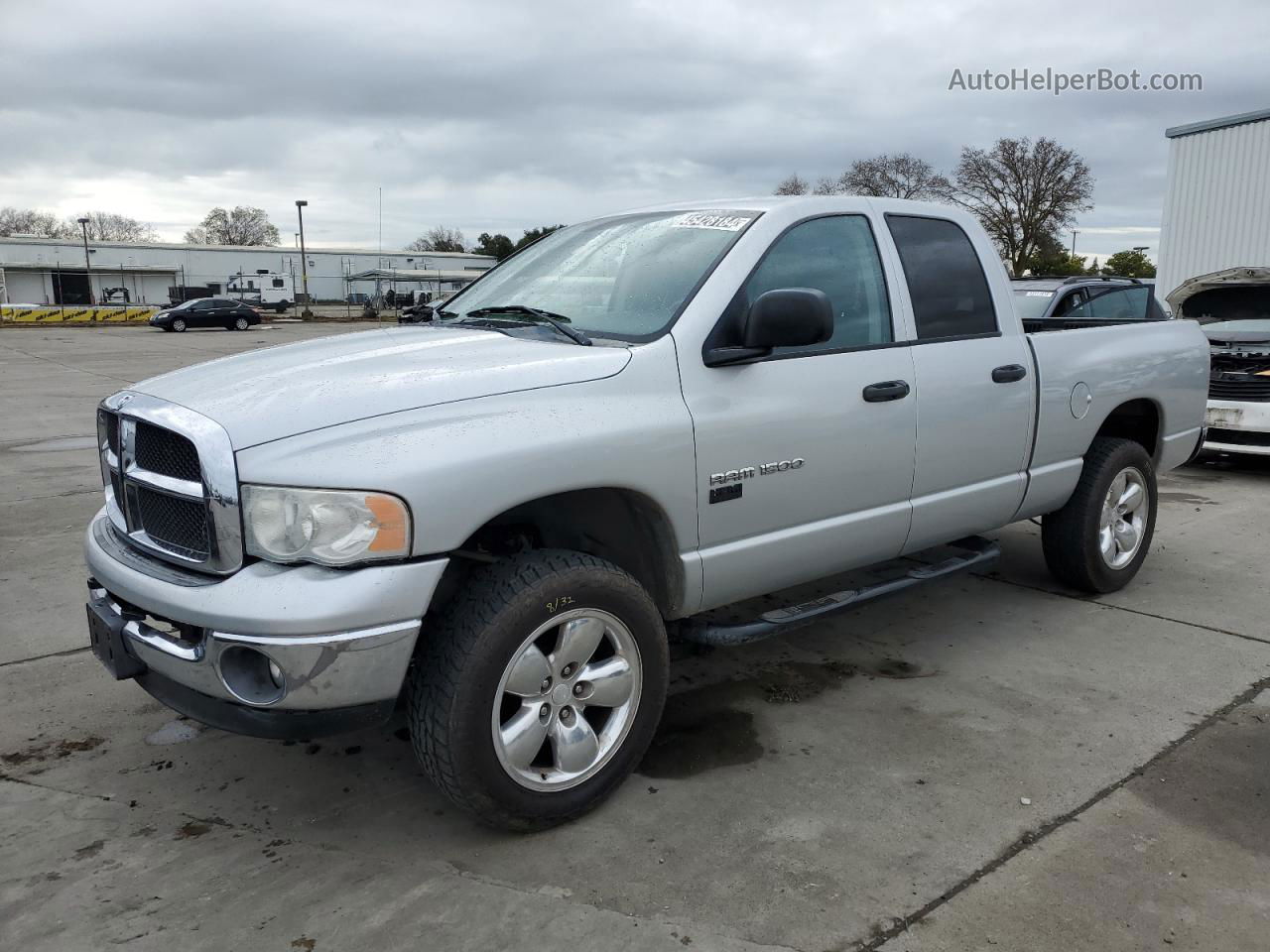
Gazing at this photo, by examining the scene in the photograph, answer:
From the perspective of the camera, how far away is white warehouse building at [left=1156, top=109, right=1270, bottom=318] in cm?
1962

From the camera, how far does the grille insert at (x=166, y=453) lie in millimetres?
2734

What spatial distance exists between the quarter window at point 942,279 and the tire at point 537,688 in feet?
6.03

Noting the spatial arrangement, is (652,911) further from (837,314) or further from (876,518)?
(837,314)

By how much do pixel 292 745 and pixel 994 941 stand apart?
239cm

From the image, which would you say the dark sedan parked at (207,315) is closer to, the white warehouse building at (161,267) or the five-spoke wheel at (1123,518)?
the white warehouse building at (161,267)

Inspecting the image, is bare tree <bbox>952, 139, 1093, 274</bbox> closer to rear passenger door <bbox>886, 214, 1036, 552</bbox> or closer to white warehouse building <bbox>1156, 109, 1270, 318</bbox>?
white warehouse building <bbox>1156, 109, 1270, 318</bbox>

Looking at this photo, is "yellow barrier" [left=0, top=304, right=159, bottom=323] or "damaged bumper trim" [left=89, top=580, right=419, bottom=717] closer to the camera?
"damaged bumper trim" [left=89, top=580, right=419, bottom=717]

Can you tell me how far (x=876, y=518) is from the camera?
382 cm

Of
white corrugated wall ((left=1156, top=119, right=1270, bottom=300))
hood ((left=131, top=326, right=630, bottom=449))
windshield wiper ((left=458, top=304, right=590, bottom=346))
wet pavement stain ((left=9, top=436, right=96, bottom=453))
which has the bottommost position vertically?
wet pavement stain ((left=9, top=436, right=96, bottom=453))

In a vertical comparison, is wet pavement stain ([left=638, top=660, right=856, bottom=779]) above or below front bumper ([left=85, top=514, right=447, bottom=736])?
below

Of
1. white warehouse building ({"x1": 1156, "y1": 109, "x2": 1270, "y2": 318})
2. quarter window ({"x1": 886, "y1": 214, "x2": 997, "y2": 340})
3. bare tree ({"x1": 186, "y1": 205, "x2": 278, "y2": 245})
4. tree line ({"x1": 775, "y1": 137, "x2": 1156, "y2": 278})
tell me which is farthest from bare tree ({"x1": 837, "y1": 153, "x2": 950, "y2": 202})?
bare tree ({"x1": 186, "y1": 205, "x2": 278, "y2": 245})

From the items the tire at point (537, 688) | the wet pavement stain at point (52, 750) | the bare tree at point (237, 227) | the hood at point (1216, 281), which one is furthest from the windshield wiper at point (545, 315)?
the bare tree at point (237, 227)

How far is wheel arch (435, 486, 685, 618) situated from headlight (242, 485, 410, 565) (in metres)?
0.54

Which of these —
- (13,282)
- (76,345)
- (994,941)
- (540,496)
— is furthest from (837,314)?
(13,282)
